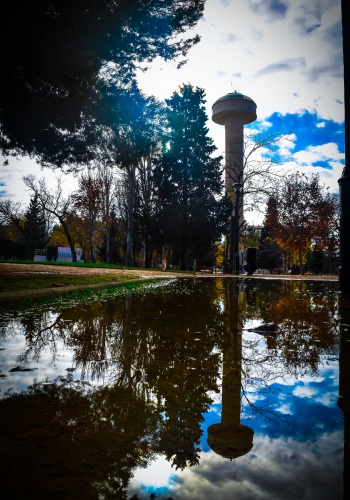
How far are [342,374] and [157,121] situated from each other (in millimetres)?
12560

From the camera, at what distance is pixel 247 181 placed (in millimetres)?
32188

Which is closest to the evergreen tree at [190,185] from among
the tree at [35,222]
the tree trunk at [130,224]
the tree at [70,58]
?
the tree trunk at [130,224]

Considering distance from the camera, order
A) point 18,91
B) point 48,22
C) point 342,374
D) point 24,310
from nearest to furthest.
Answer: point 342,374, point 24,310, point 48,22, point 18,91

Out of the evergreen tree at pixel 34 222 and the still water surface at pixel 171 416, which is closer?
the still water surface at pixel 171 416

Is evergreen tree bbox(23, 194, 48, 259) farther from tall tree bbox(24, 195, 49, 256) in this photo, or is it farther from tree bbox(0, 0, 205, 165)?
tree bbox(0, 0, 205, 165)

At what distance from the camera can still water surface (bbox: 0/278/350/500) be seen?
997mm

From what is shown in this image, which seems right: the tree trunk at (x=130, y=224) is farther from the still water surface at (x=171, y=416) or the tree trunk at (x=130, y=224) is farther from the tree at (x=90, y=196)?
the still water surface at (x=171, y=416)

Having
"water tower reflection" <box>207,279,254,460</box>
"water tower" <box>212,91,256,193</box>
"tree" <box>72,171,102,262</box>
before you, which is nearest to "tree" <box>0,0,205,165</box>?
"water tower reflection" <box>207,279,254,460</box>

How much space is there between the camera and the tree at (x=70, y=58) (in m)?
8.95

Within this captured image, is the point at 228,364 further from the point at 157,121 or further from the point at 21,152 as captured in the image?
the point at 21,152

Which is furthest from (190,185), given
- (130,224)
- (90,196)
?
(90,196)

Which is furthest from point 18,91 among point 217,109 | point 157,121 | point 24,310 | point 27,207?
point 217,109

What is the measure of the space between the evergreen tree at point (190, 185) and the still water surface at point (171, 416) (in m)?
34.1

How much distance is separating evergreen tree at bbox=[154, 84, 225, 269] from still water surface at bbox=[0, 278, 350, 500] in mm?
34101
